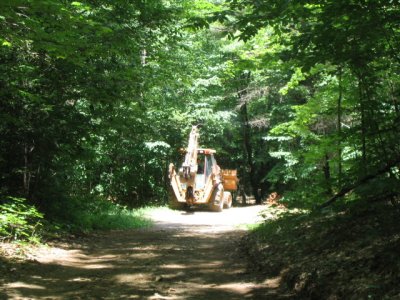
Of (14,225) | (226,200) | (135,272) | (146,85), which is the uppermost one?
(146,85)

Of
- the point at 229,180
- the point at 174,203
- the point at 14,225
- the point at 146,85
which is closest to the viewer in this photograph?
the point at 14,225

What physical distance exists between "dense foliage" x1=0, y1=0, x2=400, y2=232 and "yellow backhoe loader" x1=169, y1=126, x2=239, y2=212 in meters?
2.26

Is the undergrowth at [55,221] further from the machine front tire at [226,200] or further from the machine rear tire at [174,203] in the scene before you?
the machine front tire at [226,200]

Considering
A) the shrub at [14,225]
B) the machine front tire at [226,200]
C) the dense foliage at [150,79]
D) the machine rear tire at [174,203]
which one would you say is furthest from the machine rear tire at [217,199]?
the shrub at [14,225]

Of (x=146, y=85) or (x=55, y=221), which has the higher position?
(x=146, y=85)

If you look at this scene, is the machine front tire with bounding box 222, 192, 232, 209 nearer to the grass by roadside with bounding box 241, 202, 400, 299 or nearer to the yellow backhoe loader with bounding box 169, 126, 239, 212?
the yellow backhoe loader with bounding box 169, 126, 239, 212

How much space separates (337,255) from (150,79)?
735 centimetres

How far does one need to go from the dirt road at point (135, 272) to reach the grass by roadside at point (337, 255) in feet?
1.31

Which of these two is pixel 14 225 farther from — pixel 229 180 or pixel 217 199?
pixel 229 180

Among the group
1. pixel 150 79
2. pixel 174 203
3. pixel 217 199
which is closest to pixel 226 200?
pixel 217 199

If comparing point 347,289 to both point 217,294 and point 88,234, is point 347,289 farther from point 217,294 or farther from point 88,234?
point 88,234

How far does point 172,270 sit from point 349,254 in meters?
2.83

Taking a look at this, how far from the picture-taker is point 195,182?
19766mm

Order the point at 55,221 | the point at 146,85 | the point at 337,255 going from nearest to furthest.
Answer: the point at 337,255
the point at 55,221
the point at 146,85
